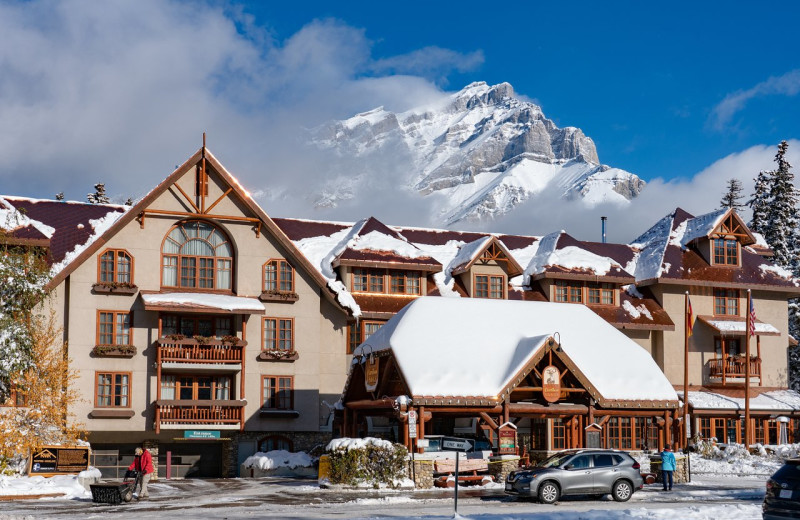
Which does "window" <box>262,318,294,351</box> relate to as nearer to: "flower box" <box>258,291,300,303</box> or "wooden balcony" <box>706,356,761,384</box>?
"flower box" <box>258,291,300,303</box>

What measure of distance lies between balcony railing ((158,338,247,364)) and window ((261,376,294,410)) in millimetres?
1887

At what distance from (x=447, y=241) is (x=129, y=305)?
19032 mm

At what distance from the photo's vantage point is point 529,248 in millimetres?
58844

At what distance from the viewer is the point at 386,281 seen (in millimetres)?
51969

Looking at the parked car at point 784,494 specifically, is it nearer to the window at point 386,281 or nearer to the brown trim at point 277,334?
the brown trim at point 277,334

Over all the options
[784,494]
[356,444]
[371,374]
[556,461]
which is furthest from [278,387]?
[784,494]

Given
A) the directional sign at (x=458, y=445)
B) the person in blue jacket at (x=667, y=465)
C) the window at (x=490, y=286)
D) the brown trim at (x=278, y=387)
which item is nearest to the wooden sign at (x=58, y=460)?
the brown trim at (x=278, y=387)

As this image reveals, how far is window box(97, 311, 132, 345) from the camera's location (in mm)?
45438

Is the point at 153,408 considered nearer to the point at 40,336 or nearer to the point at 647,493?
the point at 40,336

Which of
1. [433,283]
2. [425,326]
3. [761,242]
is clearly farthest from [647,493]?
[761,242]

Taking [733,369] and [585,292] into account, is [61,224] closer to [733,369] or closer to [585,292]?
[585,292]

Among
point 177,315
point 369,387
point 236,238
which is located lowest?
point 369,387

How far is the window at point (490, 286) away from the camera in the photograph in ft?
174

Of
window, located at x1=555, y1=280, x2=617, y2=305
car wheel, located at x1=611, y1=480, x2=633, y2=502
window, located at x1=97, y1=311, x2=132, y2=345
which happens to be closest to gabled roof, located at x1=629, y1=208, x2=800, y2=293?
window, located at x1=555, y1=280, x2=617, y2=305
